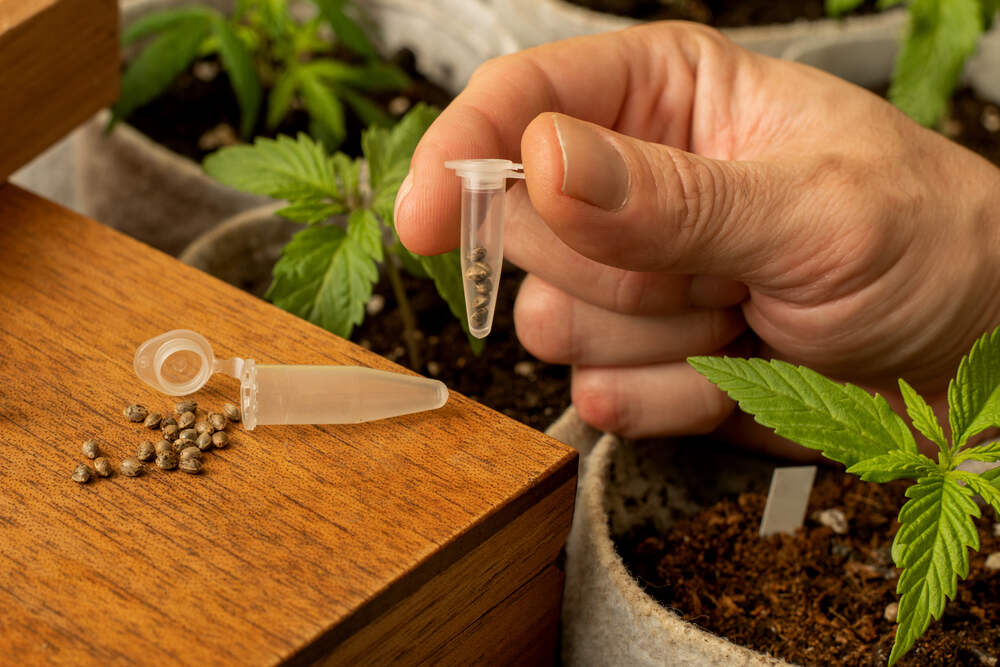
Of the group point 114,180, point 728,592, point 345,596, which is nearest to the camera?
point 345,596

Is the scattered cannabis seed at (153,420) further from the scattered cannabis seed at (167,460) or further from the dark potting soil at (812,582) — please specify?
the dark potting soil at (812,582)

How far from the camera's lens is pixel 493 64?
919 mm

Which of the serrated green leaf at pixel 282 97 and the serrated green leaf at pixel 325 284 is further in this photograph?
the serrated green leaf at pixel 282 97

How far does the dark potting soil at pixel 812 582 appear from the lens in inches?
32.2

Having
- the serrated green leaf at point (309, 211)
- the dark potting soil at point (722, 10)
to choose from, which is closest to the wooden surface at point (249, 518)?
the serrated green leaf at point (309, 211)

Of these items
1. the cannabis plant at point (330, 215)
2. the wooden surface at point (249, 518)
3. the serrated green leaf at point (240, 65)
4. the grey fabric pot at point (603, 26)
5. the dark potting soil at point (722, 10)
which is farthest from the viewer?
the dark potting soil at point (722, 10)

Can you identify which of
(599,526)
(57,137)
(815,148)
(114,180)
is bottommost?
(114,180)

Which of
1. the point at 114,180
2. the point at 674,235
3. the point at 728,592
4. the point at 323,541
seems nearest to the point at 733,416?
the point at 728,592

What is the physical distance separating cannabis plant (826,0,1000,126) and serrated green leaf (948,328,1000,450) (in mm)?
788

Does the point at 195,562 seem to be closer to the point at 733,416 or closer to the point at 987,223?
the point at 733,416

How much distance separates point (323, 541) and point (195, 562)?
0.08 m

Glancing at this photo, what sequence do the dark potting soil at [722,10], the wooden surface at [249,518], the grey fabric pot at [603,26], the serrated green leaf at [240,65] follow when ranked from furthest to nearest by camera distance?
the dark potting soil at [722,10] → the grey fabric pot at [603,26] → the serrated green leaf at [240,65] → the wooden surface at [249,518]

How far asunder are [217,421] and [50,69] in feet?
1.55

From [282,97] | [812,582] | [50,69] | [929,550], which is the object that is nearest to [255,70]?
[282,97]
